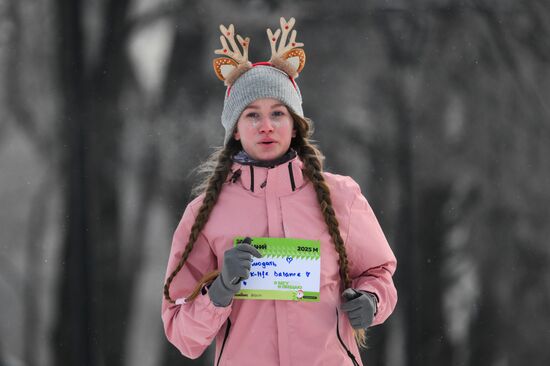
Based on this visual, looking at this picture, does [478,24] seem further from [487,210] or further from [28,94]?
[28,94]

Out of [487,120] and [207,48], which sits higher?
[207,48]

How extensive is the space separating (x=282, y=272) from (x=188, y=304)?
28 cm

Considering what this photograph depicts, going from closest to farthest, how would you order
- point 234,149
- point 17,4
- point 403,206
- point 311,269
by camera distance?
1. point 311,269
2. point 234,149
3. point 17,4
4. point 403,206

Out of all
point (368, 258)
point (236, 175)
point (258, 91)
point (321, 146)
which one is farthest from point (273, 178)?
point (321, 146)

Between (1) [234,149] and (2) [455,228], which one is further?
(2) [455,228]

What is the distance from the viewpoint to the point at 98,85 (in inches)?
131

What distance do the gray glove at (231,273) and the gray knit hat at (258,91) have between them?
0.44 m

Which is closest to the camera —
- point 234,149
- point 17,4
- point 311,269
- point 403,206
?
point 311,269

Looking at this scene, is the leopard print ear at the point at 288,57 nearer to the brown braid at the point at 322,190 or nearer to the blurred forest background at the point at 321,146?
the brown braid at the point at 322,190

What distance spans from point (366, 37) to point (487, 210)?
109 cm

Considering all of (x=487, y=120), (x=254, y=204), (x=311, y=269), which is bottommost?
(x=311, y=269)

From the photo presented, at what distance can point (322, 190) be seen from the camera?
1.96 meters

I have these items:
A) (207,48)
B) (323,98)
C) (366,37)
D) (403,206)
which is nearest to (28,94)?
(207,48)

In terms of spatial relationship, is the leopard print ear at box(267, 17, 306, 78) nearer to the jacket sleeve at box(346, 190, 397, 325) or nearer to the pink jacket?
the pink jacket
